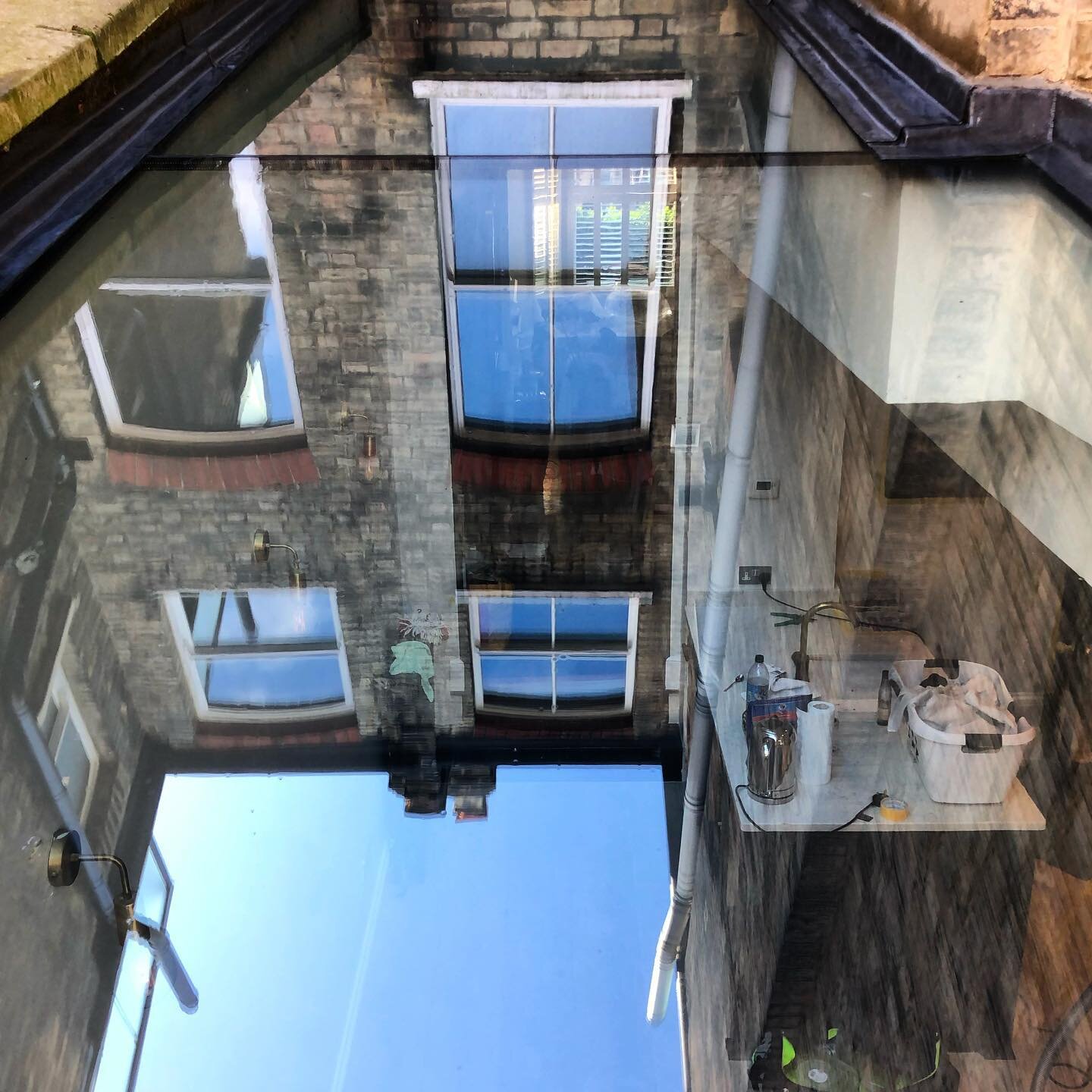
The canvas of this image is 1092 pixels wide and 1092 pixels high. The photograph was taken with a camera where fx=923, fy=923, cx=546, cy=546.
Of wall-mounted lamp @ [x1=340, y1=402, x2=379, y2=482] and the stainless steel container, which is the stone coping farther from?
the stainless steel container

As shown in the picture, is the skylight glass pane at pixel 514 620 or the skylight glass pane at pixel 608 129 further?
the skylight glass pane at pixel 608 129

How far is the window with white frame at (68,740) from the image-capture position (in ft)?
4.91

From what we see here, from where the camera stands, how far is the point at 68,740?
1.54m

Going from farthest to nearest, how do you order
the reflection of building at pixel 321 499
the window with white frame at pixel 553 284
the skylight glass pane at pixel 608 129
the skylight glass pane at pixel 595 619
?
the skylight glass pane at pixel 608 129, the skylight glass pane at pixel 595 619, the window with white frame at pixel 553 284, the reflection of building at pixel 321 499

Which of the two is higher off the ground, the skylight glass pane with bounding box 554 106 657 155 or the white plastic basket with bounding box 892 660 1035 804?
the skylight glass pane with bounding box 554 106 657 155

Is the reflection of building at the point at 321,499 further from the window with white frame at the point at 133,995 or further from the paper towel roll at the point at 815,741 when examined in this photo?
the paper towel roll at the point at 815,741

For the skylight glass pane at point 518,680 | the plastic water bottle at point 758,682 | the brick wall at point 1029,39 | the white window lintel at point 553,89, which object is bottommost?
the skylight glass pane at point 518,680

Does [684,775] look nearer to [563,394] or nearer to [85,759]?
[563,394]

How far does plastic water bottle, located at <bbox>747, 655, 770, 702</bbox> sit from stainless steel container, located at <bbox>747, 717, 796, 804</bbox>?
3.0 inches

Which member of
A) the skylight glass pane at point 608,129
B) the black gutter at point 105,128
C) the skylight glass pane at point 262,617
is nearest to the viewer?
the black gutter at point 105,128

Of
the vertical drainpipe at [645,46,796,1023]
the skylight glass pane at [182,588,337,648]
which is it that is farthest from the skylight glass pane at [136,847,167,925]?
the vertical drainpipe at [645,46,796,1023]

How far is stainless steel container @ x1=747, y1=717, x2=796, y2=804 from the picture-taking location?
2117mm

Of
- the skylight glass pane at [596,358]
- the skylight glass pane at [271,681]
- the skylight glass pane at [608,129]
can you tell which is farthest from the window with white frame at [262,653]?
the skylight glass pane at [608,129]

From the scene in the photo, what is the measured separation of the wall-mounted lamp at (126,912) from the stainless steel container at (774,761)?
126 cm
